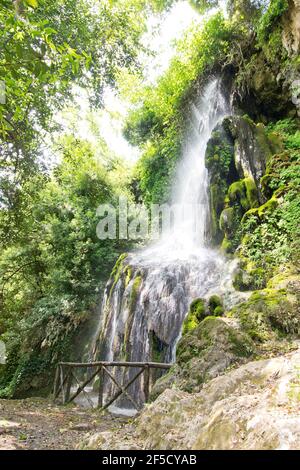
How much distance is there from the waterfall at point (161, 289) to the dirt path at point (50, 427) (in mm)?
1615

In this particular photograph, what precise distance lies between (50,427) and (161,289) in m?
4.34

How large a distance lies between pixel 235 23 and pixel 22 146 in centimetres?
1101

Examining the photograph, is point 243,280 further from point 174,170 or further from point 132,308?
point 174,170

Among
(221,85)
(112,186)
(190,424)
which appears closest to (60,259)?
(112,186)

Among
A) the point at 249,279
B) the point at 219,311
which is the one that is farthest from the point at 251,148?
the point at 219,311

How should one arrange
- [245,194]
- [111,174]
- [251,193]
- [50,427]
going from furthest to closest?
1. [111,174]
2. [245,194]
3. [251,193]
4. [50,427]

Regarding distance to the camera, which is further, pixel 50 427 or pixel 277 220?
pixel 277 220

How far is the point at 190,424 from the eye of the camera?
2920 millimetres

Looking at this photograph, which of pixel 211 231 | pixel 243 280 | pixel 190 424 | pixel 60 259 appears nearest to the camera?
pixel 190 424

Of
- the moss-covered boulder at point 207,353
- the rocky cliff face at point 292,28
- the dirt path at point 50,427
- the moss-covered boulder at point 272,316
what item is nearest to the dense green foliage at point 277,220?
the moss-covered boulder at point 272,316

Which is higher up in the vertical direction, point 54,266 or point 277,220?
point 277,220

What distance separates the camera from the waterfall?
8.33 metres

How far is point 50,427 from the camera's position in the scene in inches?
225

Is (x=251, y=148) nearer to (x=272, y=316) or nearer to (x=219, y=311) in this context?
(x=219, y=311)
